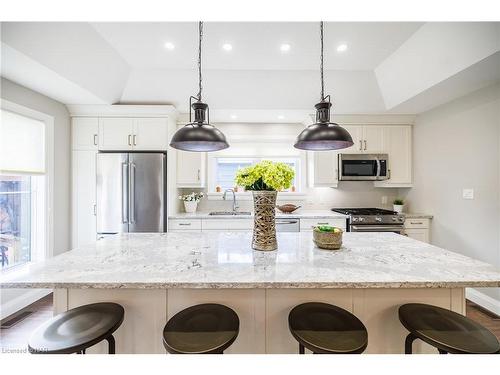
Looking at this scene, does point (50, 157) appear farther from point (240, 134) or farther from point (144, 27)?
point (240, 134)

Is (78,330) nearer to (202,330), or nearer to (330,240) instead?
(202,330)

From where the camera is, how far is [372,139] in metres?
3.71

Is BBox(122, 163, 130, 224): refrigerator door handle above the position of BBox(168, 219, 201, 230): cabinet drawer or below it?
above

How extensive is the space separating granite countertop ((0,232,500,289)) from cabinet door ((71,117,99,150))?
221cm

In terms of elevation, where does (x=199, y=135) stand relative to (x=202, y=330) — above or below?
above

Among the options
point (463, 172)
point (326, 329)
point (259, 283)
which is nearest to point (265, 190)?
point (259, 283)

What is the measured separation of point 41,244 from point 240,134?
127 inches

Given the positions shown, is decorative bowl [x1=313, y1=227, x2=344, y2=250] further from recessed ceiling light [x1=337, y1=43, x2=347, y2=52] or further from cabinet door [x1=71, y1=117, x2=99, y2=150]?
cabinet door [x1=71, y1=117, x2=99, y2=150]

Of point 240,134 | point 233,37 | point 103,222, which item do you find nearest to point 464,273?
point 233,37

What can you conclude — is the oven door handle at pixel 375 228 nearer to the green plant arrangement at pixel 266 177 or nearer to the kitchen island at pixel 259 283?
the kitchen island at pixel 259 283

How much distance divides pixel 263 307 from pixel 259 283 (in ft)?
1.18

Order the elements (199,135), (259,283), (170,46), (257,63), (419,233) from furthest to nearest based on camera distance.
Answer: (419,233) < (257,63) < (170,46) < (199,135) < (259,283)

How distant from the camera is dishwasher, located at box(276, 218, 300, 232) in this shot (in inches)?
132

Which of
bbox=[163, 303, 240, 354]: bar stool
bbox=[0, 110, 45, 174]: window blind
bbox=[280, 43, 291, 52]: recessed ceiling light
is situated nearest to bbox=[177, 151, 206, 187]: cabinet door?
bbox=[0, 110, 45, 174]: window blind
